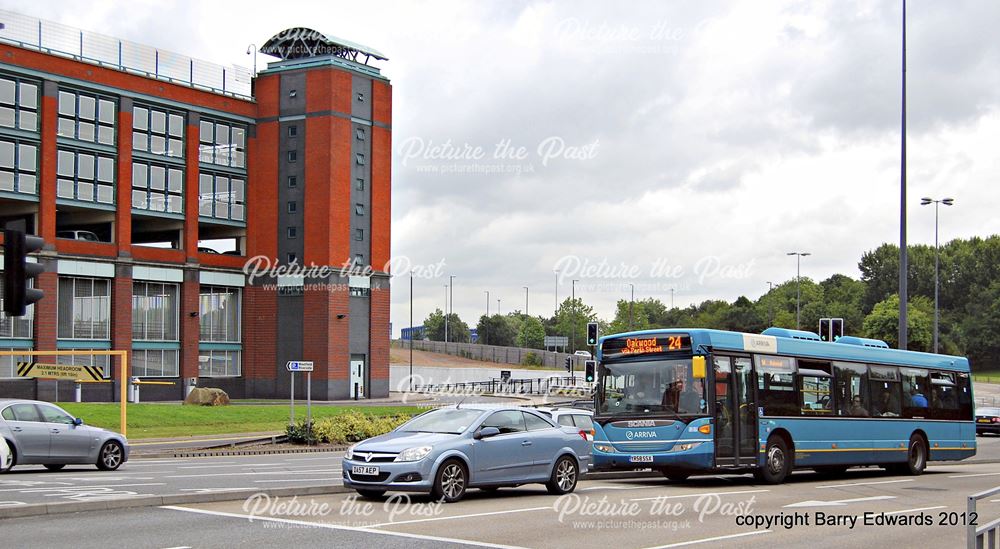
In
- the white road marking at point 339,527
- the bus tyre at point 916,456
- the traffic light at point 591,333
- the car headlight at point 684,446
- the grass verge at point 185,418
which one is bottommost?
the grass verge at point 185,418

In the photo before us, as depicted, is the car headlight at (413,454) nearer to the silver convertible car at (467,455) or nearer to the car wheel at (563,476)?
the silver convertible car at (467,455)

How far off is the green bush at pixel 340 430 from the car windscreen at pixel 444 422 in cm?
1769

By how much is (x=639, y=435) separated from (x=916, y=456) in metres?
9.34

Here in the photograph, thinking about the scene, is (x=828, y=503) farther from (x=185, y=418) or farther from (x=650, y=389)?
(x=185, y=418)

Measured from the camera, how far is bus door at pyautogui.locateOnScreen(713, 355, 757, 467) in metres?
19.6

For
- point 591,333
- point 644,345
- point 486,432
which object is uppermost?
point 591,333

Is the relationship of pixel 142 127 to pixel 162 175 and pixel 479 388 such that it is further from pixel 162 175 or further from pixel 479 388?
pixel 479 388

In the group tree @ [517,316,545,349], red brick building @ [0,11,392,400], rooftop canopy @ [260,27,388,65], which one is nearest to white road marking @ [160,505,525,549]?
red brick building @ [0,11,392,400]

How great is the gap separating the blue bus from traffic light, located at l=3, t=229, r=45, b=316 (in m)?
11.2

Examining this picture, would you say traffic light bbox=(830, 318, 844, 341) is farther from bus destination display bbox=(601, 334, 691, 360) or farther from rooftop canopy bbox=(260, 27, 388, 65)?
rooftop canopy bbox=(260, 27, 388, 65)

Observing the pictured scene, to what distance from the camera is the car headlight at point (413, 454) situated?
15.3 metres

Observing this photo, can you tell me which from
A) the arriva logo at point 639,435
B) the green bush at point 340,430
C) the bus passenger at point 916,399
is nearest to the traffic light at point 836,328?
the bus passenger at point 916,399

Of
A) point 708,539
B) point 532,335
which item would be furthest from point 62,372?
point 532,335

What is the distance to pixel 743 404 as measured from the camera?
20172mm
